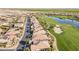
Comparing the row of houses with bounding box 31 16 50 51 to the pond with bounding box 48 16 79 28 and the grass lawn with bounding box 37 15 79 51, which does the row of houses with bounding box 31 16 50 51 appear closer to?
Result: the grass lawn with bounding box 37 15 79 51

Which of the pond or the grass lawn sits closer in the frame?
the grass lawn

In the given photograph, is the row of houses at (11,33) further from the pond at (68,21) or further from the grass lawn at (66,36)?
the pond at (68,21)

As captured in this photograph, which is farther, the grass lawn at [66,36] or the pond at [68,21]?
the pond at [68,21]

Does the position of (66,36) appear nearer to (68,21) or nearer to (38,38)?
(68,21)

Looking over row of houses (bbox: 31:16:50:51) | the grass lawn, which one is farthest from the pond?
row of houses (bbox: 31:16:50:51)

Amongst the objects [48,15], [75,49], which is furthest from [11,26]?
[75,49]

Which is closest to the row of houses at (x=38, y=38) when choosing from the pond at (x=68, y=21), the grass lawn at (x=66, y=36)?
the grass lawn at (x=66, y=36)

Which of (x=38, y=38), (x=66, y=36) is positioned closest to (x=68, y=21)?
(x=66, y=36)

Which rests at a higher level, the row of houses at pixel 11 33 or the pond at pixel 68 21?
the pond at pixel 68 21
